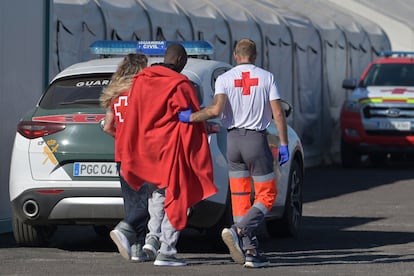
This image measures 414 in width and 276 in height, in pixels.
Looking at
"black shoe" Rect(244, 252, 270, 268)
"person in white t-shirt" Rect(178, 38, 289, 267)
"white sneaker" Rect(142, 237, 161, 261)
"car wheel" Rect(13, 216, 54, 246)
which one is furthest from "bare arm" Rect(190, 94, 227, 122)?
"car wheel" Rect(13, 216, 54, 246)

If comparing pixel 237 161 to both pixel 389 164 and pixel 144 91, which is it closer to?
pixel 144 91

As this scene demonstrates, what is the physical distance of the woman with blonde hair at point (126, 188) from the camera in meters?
10.3

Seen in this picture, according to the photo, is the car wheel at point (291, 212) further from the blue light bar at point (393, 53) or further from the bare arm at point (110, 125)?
the blue light bar at point (393, 53)

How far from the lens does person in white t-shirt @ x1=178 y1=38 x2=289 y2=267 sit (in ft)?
33.6

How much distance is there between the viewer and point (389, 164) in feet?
88.9

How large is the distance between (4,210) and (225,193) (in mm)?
2868

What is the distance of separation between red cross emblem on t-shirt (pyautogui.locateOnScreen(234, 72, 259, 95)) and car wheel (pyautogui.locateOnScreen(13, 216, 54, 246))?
231 centimetres

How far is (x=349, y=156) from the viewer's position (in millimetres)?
25234

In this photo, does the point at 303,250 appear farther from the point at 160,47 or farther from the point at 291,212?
the point at 160,47

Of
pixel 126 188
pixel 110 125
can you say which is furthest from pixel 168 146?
pixel 110 125

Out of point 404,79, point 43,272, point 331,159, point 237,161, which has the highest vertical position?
point 237,161

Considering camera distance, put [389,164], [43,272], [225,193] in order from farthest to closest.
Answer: [389,164] → [225,193] → [43,272]

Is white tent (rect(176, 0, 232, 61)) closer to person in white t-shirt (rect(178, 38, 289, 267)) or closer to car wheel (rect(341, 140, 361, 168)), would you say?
car wheel (rect(341, 140, 361, 168))

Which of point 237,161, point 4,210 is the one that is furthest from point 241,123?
point 4,210
